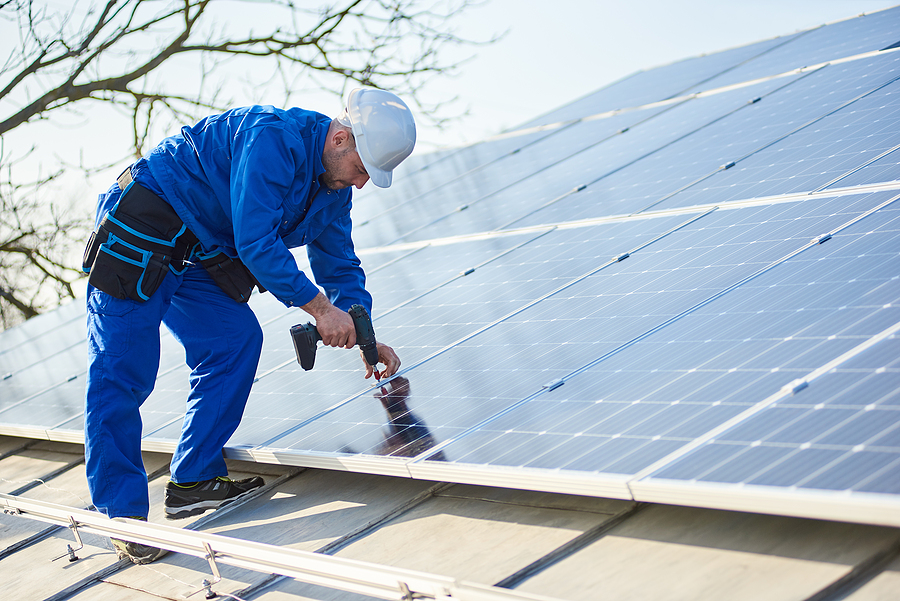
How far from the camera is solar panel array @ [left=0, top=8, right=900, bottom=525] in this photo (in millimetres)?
2307

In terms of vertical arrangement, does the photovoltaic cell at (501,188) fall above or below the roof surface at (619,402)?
above

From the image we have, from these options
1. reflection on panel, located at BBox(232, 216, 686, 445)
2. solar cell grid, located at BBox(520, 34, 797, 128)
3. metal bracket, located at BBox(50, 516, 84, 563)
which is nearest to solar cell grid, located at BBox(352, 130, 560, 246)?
solar cell grid, located at BBox(520, 34, 797, 128)

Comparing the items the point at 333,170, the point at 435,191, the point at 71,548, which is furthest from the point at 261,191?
the point at 435,191

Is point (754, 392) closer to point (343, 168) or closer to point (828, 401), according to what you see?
point (828, 401)

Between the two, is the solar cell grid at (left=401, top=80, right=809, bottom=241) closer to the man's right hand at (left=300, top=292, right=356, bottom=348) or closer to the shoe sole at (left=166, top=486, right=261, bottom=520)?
the man's right hand at (left=300, top=292, right=356, bottom=348)

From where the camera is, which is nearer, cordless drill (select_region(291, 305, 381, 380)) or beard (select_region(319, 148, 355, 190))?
cordless drill (select_region(291, 305, 381, 380))

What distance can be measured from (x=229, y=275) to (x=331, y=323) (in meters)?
0.70

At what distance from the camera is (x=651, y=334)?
332 centimetres

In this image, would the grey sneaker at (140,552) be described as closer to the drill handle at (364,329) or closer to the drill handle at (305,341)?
the drill handle at (305,341)

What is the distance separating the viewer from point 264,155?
151 inches

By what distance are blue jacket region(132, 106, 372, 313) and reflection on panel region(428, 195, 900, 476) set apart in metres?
1.34

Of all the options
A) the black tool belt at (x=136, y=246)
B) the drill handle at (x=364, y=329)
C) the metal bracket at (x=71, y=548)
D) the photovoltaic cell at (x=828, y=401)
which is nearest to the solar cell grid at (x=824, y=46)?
the photovoltaic cell at (x=828, y=401)

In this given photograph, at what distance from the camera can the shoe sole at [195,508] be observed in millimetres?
4035

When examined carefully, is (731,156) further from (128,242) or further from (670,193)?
(128,242)
